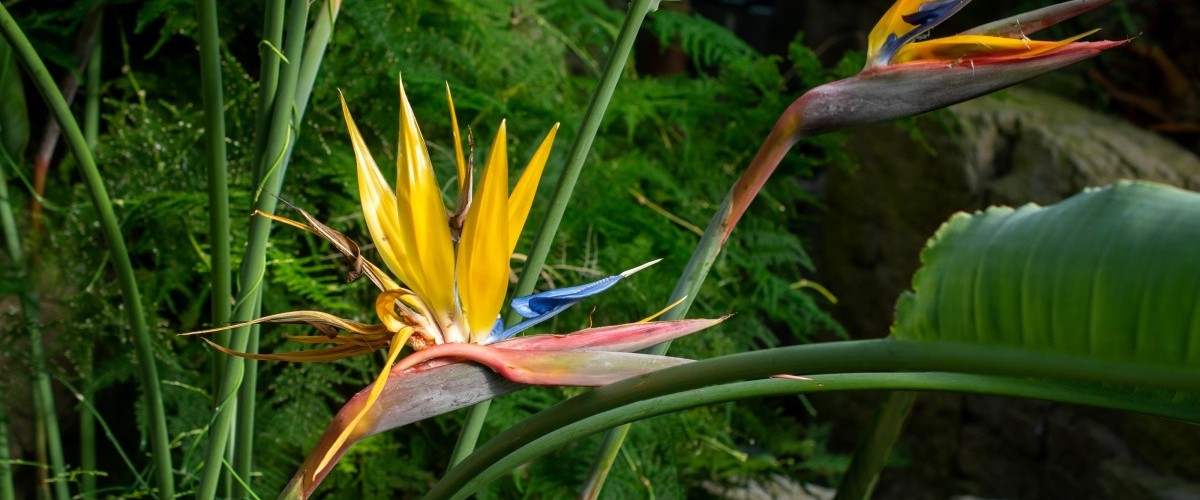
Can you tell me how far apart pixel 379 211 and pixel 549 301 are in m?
0.07

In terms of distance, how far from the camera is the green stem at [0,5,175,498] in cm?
46

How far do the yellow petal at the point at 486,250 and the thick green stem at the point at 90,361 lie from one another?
22.0 inches

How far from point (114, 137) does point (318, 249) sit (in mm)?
211

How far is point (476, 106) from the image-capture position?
0.92 meters

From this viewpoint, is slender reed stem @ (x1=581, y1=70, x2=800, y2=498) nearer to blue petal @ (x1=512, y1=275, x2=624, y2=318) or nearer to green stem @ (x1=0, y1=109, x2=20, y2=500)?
blue petal @ (x1=512, y1=275, x2=624, y2=318)

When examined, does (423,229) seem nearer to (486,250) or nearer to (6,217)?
(486,250)

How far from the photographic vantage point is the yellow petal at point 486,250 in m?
0.35

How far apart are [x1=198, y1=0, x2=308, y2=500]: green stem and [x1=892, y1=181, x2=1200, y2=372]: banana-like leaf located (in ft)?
0.94

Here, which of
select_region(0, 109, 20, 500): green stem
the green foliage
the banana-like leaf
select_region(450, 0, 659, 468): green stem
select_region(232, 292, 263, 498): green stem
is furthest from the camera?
the green foliage

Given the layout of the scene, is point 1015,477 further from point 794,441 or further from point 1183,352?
point 1183,352

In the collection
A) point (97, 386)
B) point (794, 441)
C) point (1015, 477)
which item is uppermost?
point (97, 386)

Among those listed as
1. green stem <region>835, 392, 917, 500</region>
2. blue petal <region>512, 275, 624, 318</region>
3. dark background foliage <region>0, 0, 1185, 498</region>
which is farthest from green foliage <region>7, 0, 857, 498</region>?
blue petal <region>512, 275, 624, 318</region>

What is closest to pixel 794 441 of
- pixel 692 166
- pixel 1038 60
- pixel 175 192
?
pixel 692 166

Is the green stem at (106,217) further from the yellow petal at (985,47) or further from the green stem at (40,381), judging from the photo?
the yellow petal at (985,47)
